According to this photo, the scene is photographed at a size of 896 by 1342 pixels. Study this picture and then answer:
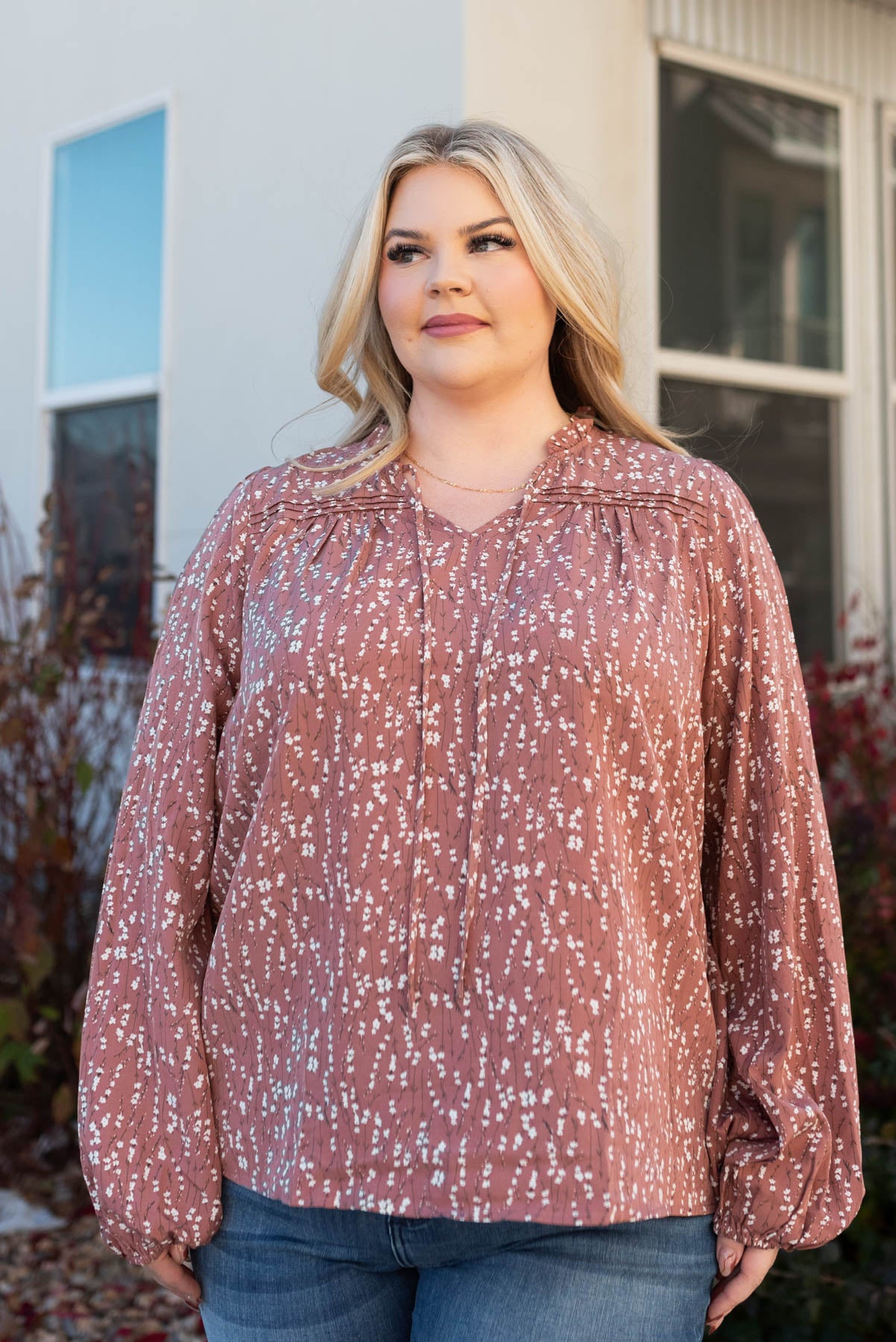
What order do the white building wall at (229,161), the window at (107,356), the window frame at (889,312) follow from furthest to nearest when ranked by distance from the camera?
the window frame at (889,312) → the window at (107,356) → the white building wall at (229,161)

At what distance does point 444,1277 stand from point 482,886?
0.46 metres

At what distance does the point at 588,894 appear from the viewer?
154 cm

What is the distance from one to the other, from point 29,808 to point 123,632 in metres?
0.89

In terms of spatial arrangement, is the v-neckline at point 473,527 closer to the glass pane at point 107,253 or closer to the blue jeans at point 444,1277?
the blue jeans at point 444,1277

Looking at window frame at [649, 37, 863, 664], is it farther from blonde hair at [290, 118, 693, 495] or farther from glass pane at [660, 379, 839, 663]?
blonde hair at [290, 118, 693, 495]

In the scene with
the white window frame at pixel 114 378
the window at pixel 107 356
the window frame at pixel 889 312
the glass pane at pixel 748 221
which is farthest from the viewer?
the window frame at pixel 889 312

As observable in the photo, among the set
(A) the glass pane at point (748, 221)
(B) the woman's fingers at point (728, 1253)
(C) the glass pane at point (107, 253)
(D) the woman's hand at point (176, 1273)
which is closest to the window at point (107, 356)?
(C) the glass pane at point (107, 253)

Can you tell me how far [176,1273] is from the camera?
170cm

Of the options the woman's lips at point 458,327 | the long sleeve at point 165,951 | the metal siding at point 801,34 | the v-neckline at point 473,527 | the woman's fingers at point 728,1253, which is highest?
the metal siding at point 801,34

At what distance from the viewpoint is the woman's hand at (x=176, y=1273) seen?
5.52 ft

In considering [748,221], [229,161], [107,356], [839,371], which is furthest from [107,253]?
[839,371]

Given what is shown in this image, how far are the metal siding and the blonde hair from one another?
7.73 feet

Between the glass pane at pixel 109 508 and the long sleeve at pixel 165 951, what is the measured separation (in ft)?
7.42

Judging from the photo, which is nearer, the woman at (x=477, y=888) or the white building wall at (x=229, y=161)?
the woman at (x=477, y=888)
